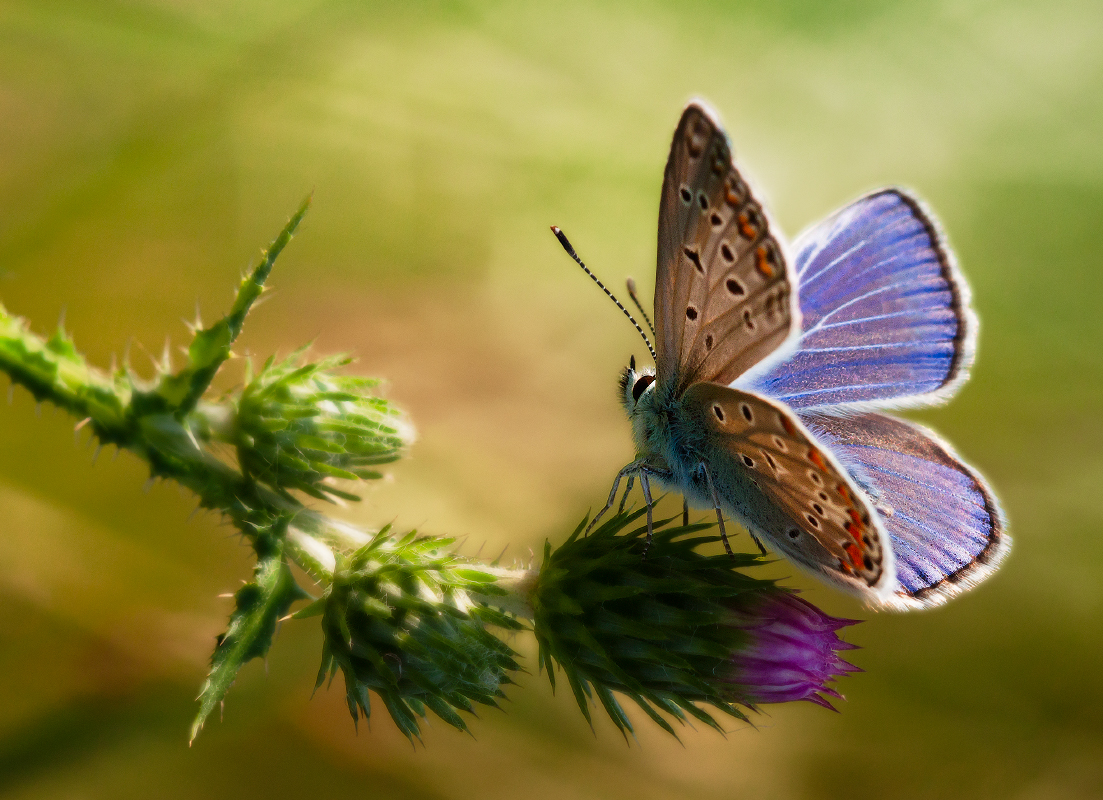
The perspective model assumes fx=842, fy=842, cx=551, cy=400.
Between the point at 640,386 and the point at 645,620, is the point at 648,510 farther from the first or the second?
the point at 640,386

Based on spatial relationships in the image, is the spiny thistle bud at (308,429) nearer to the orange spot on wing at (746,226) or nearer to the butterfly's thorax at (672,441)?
the butterfly's thorax at (672,441)

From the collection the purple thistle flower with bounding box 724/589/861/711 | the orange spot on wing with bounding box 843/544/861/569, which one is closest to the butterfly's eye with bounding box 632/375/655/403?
the purple thistle flower with bounding box 724/589/861/711

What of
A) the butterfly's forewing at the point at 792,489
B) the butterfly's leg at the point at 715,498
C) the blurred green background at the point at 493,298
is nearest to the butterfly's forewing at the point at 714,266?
the butterfly's forewing at the point at 792,489

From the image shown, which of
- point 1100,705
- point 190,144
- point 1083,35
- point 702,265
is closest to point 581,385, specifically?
point 190,144

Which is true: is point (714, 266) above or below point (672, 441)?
above

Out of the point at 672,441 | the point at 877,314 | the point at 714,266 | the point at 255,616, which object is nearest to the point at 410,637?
the point at 255,616
